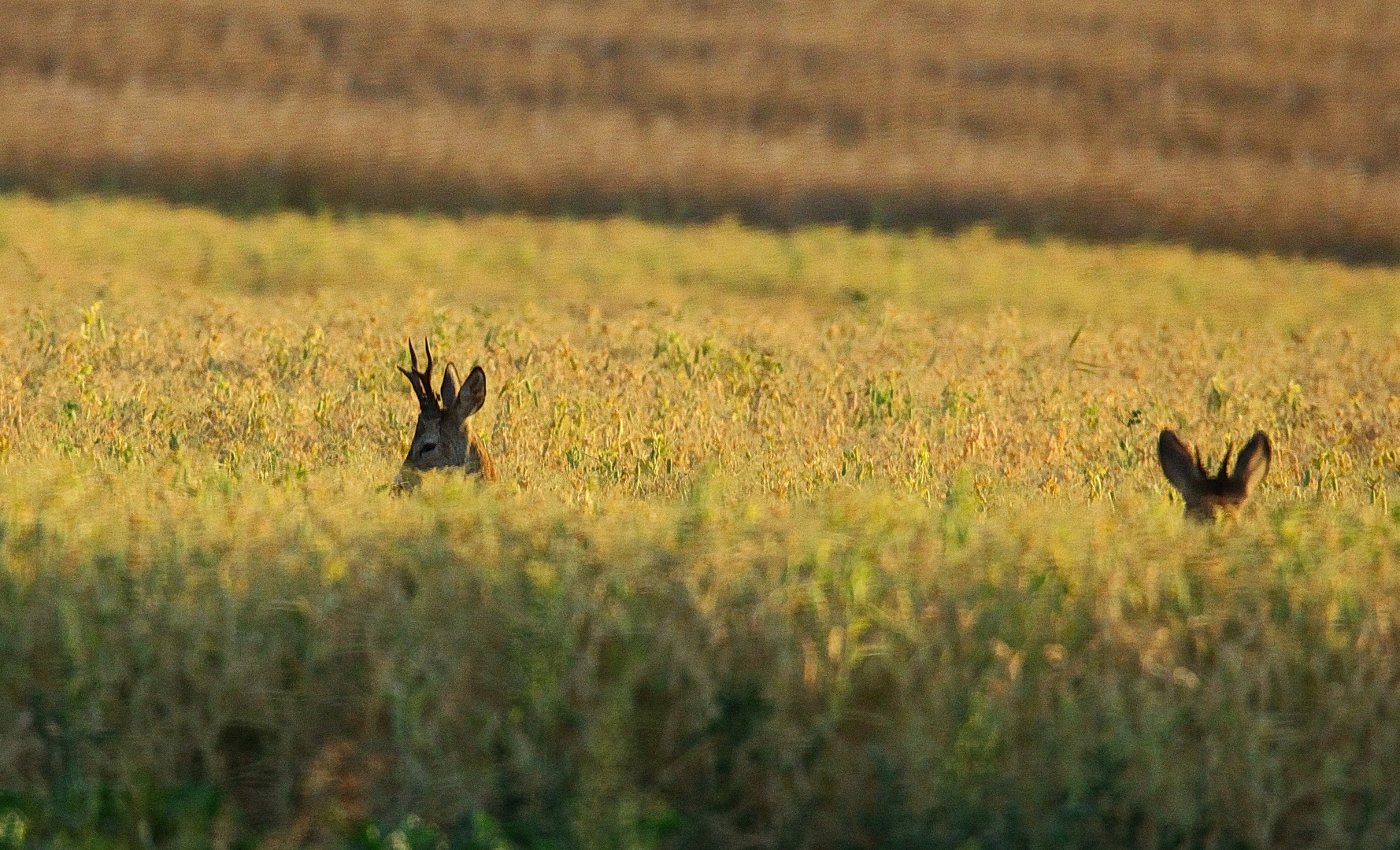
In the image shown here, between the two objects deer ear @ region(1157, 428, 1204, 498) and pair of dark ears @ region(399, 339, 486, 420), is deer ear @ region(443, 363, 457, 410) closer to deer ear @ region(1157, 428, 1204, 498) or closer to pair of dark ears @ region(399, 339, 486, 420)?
pair of dark ears @ region(399, 339, 486, 420)

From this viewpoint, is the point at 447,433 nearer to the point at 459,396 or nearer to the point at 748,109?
the point at 459,396

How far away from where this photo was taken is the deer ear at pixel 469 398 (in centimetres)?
753

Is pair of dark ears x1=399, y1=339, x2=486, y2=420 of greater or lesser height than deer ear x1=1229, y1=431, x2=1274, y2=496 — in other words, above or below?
above

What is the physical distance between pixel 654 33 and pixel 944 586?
2617 cm

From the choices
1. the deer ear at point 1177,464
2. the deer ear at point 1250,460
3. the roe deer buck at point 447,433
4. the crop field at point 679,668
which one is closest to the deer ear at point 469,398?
the roe deer buck at point 447,433

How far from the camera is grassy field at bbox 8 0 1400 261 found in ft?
77.0

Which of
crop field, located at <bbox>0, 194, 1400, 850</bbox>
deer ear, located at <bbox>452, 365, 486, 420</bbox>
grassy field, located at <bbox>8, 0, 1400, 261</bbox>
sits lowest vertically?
crop field, located at <bbox>0, 194, 1400, 850</bbox>

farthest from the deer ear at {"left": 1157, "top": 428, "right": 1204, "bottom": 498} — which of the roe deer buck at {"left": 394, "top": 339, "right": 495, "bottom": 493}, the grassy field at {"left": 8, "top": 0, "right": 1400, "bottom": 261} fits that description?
the grassy field at {"left": 8, "top": 0, "right": 1400, "bottom": 261}

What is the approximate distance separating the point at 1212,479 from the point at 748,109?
21.3 metres

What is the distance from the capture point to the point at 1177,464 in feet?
22.5

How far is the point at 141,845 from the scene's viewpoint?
485 cm

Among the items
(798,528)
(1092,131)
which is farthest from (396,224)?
(798,528)

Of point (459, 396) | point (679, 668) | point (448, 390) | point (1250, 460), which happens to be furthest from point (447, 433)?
point (1250, 460)

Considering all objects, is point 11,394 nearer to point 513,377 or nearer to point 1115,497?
point 513,377
